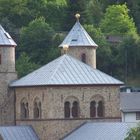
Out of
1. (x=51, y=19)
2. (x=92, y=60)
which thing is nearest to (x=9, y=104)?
(x=92, y=60)

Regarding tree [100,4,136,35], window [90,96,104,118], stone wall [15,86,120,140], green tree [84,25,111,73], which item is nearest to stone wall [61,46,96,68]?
stone wall [15,86,120,140]

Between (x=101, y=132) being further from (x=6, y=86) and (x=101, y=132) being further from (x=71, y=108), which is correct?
(x=6, y=86)

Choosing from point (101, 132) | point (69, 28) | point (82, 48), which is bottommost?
point (101, 132)

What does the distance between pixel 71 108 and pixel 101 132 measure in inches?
142

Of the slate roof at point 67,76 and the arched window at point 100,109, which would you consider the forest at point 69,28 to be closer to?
the slate roof at point 67,76

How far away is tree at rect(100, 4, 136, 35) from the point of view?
6358 inches

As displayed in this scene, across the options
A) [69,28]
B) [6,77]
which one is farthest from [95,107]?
[69,28]

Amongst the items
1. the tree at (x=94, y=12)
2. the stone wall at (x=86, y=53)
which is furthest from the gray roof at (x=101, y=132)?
the tree at (x=94, y=12)

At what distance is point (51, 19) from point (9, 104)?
66.5m

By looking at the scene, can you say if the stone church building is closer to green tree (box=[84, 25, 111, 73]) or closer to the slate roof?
the slate roof

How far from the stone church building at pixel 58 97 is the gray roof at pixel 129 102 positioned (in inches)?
1109

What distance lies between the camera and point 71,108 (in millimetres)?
96375

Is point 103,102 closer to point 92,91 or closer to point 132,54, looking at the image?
point 92,91

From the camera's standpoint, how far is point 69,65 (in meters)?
98.4
